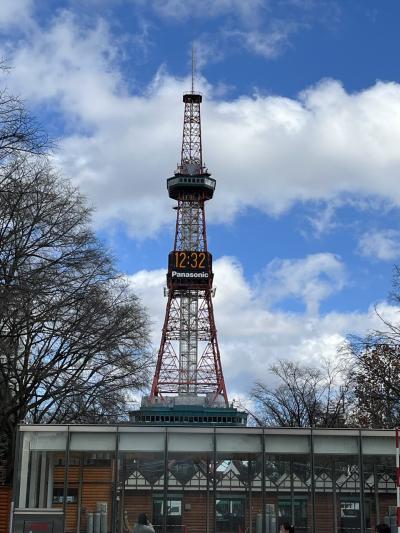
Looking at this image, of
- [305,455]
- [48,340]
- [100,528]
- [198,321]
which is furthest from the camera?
[198,321]

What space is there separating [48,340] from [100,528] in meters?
8.07

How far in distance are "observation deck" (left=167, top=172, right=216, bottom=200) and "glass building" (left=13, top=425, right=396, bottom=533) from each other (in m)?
101

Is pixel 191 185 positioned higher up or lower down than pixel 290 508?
higher up

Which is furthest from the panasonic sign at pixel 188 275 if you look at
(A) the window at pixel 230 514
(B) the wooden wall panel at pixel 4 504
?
(A) the window at pixel 230 514

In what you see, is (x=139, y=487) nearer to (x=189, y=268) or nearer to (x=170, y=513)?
(x=170, y=513)

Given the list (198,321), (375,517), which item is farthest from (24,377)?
(198,321)

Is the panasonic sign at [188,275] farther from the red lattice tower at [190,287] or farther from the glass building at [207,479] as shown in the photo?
the glass building at [207,479]

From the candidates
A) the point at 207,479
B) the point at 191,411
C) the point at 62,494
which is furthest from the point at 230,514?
the point at 191,411

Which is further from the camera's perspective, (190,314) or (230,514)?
(190,314)

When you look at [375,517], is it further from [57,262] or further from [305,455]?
[57,262]

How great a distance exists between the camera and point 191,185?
124 metres

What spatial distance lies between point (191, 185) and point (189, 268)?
13.7 m

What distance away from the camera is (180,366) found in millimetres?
114000

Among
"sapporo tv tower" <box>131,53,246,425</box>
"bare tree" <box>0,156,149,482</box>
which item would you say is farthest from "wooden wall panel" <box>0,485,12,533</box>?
"sapporo tv tower" <box>131,53,246,425</box>
